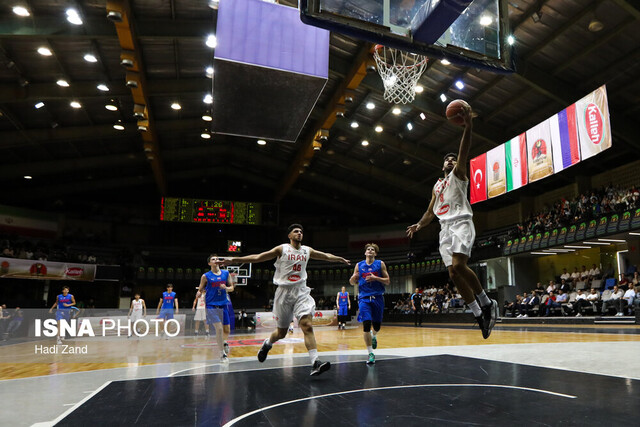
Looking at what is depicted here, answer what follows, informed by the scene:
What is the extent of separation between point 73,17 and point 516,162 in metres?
15.2

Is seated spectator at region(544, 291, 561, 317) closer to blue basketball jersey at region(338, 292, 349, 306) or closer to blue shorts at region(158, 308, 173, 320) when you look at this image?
blue basketball jersey at region(338, 292, 349, 306)

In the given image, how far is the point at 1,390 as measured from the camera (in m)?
5.11

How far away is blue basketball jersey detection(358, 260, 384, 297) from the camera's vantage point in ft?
22.8

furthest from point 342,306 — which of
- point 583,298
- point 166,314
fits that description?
point 166,314

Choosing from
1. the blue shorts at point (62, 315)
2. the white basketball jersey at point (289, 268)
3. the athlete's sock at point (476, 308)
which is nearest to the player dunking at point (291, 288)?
the white basketball jersey at point (289, 268)

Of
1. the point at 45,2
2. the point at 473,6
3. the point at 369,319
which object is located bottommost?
the point at 369,319

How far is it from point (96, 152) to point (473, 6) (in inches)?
969

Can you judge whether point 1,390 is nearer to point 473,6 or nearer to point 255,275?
point 473,6

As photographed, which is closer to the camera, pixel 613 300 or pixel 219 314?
pixel 219 314

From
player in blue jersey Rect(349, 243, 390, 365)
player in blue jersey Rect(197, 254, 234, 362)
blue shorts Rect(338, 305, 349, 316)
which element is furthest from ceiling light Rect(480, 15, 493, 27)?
blue shorts Rect(338, 305, 349, 316)

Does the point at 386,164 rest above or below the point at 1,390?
above

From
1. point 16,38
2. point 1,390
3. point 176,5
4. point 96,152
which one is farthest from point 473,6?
point 96,152

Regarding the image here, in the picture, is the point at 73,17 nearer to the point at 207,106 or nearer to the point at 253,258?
the point at 207,106

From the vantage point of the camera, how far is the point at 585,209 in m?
17.9
